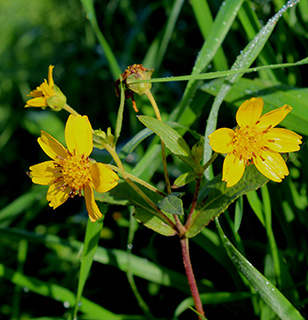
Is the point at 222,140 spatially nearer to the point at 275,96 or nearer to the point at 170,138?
the point at 170,138

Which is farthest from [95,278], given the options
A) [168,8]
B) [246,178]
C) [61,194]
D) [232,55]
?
[168,8]

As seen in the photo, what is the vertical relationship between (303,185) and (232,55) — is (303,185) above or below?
below

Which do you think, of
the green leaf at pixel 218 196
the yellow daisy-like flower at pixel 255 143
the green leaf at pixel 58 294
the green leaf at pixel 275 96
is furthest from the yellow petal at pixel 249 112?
the green leaf at pixel 58 294

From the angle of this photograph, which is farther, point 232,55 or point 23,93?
point 23,93

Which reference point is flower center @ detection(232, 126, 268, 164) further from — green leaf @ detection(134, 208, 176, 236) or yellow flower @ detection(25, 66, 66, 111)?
yellow flower @ detection(25, 66, 66, 111)

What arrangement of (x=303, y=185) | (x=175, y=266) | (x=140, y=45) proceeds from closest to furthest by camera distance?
(x=303, y=185) → (x=175, y=266) → (x=140, y=45)

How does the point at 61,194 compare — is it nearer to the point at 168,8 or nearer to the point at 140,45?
the point at 168,8

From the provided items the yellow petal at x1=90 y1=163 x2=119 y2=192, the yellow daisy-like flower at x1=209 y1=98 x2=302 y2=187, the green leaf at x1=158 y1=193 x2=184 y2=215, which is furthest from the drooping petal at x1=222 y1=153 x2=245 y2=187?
the yellow petal at x1=90 y1=163 x2=119 y2=192
